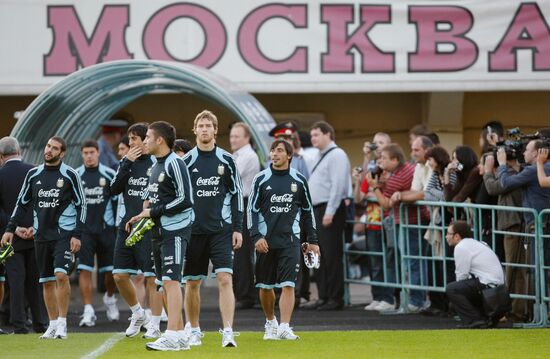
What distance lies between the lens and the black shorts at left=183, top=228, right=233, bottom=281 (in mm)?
11734

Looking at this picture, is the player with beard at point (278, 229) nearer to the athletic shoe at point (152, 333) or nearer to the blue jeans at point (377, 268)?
the athletic shoe at point (152, 333)

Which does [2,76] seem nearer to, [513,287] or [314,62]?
[314,62]

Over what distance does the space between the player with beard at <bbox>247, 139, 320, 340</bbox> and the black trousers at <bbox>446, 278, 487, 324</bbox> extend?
198 centimetres

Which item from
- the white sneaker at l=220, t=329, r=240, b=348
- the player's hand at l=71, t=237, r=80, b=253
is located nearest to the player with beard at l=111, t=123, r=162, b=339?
the player's hand at l=71, t=237, r=80, b=253

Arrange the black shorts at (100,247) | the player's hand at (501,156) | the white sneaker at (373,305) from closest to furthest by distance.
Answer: the player's hand at (501,156) → the black shorts at (100,247) → the white sneaker at (373,305)

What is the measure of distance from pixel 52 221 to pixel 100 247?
2681 millimetres

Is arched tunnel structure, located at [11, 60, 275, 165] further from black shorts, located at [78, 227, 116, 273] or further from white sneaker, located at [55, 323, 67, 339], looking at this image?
white sneaker, located at [55, 323, 67, 339]

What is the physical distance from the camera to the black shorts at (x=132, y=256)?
13.0m

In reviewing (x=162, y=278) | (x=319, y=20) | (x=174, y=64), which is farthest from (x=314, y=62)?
(x=162, y=278)

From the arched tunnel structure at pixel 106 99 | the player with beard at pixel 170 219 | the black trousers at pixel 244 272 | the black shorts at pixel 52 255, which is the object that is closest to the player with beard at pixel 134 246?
the black shorts at pixel 52 255

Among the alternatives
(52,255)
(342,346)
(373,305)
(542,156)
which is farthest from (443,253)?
(52,255)

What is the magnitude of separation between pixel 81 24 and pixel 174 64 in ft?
9.58

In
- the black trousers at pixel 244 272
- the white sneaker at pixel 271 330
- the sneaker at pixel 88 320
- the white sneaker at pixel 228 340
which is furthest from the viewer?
the black trousers at pixel 244 272

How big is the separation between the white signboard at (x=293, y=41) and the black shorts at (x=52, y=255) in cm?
630
